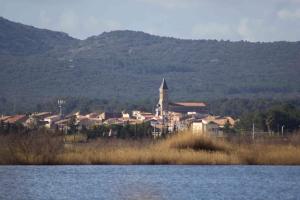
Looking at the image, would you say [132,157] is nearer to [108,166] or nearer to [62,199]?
[108,166]

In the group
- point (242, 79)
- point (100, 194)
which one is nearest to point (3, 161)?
point (100, 194)

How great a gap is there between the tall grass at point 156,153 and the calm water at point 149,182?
46.1 inches

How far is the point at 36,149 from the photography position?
146ft

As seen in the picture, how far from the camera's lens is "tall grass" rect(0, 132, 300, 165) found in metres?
44.5

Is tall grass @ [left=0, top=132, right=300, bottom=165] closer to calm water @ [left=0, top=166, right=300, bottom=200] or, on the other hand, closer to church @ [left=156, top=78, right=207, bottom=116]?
calm water @ [left=0, top=166, right=300, bottom=200]

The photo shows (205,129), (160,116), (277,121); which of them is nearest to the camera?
(205,129)

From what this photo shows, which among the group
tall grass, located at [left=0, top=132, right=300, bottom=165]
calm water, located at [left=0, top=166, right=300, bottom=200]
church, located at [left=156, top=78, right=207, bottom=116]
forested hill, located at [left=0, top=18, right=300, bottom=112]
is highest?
forested hill, located at [left=0, top=18, right=300, bottom=112]

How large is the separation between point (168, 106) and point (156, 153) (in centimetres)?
9148

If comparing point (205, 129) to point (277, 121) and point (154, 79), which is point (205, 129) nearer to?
point (277, 121)

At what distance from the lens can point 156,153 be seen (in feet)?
154

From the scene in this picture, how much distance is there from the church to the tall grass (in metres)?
83.1

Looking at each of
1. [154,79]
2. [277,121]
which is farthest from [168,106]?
[277,121]

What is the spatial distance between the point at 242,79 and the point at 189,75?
15.7m

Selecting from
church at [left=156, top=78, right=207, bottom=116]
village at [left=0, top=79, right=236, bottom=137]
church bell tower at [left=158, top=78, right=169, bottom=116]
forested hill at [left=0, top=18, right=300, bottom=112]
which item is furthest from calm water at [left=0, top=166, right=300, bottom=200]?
forested hill at [left=0, top=18, right=300, bottom=112]
